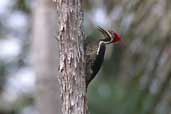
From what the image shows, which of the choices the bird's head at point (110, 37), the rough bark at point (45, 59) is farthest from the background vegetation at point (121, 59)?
the bird's head at point (110, 37)

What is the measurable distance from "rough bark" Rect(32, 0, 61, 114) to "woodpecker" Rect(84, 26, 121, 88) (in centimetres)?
281

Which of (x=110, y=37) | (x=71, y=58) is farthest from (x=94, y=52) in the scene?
(x=71, y=58)

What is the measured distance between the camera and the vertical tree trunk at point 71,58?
266 centimetres

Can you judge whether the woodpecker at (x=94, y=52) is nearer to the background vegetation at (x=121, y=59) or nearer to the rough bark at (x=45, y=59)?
the background vegetation at (x=121, y=59)

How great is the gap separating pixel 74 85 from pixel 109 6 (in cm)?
235

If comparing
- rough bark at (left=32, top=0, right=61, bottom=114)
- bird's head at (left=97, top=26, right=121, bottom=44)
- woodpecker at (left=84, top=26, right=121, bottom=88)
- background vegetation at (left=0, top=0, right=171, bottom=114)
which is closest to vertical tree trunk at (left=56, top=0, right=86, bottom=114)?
woodpecker at (left=84, top=26, right=121, bottom=88)

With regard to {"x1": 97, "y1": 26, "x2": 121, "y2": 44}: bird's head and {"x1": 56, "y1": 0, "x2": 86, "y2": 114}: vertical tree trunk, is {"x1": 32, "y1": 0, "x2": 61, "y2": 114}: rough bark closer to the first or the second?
{"x1": 97, "y1": 26, "x2": 121, "y2": 44}: bird's head

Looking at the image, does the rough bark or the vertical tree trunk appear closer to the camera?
the vertical tree trunk

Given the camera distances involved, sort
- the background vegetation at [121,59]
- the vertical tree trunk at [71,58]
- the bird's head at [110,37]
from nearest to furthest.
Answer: the vertical tree trunk at [71,58]
the bird's head at [110,37]
the background vegetation at [121,59]

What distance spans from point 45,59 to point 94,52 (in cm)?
309

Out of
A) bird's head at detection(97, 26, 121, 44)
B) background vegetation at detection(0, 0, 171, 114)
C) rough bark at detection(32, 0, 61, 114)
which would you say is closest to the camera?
bird's head at detection(97, 26, 121, 44)

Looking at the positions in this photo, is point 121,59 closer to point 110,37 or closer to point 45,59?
point 45,59

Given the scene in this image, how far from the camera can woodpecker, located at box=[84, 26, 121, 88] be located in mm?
2887

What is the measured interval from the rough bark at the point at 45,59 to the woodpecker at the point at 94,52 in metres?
2.81
